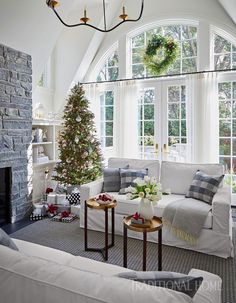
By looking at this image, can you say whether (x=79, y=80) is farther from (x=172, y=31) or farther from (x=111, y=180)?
(x=111, y=180)

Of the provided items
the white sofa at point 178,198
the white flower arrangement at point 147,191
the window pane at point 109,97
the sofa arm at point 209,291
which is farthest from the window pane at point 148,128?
the sofa arm at point 209,291

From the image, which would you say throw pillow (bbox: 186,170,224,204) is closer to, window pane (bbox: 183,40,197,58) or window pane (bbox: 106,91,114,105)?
window pane (bbox: 183,40,197,58)

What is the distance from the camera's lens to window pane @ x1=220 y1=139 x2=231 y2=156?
4.97 metres

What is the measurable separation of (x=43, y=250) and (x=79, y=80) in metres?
4.66

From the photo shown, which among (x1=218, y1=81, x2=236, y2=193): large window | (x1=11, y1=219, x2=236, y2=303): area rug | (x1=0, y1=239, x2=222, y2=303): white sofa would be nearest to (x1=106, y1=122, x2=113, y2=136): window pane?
(x1=218, y1=81, x2=236, y2=193): large window

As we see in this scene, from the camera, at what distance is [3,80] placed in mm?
3992

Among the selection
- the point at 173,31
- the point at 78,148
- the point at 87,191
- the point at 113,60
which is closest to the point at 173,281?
the point at 87,191

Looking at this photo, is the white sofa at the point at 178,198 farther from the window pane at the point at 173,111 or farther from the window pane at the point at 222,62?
the window pane at the point at 222,62

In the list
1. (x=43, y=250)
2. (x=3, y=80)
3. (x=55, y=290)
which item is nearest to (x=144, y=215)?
(x=43, y=250)

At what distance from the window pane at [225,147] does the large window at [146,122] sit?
1323 mm

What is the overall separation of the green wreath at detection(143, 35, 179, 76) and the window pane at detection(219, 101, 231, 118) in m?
1.26

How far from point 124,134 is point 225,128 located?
6.50 feet

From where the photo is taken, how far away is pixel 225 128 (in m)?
4.98

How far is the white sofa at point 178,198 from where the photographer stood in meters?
3.02
